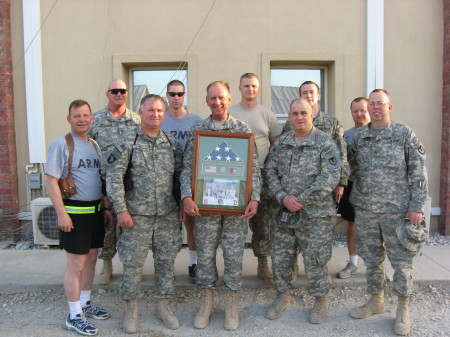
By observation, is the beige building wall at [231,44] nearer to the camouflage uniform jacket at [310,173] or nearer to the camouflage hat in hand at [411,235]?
the camouflage uniform jacket at [310,173]

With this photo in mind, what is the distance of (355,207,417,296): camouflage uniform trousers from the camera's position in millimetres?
3178

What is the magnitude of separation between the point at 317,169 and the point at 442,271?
7.31 feet

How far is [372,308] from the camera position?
3.46m

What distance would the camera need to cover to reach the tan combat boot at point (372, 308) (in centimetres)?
344

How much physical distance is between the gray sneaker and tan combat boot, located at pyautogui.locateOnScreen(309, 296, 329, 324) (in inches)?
33.4

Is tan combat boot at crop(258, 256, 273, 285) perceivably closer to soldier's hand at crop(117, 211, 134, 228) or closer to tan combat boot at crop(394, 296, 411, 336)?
tan combat boot at crop(394, 296, 411, 336)

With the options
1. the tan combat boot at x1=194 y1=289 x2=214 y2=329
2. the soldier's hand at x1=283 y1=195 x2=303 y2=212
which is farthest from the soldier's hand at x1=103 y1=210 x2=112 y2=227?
the soldier's hand at x1=283 y1=195 x2=303 y2=212

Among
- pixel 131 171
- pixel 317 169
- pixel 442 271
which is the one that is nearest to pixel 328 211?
pixel 317 169

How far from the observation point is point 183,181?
10.6ft

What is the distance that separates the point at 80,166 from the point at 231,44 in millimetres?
3295

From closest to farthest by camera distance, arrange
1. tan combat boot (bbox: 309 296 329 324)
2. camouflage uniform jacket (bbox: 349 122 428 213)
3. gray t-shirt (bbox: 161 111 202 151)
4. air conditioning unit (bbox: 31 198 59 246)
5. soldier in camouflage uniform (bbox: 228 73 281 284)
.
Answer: camouflage uniform jacket (bbox: 349 122 428 213) → tan combat boot (bbox: 309 296 329 324) → soldier in camouflage uniform (bbox: 228 73 281 284) → gray t-shirt (bbox: 161 111 202 151) → air conditioning unit (bbox: 31 198 59 246)

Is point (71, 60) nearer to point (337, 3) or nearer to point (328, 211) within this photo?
→ point (337, 3)

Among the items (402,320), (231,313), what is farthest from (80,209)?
(402,320)

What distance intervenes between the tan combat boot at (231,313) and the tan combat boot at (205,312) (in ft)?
0.51
